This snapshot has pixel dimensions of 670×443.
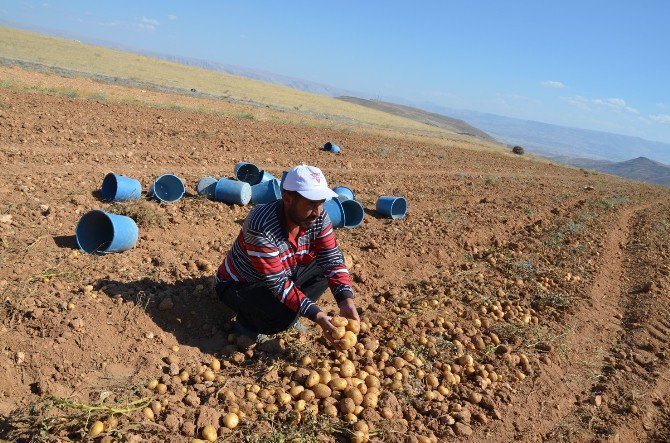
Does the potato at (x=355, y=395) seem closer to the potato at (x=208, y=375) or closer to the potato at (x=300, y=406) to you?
the potato at (x=300, y=406)

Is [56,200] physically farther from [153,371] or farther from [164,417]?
[164,417]

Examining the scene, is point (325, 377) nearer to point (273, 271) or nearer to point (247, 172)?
point (273, 271)

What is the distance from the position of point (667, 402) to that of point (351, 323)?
2.43 meters

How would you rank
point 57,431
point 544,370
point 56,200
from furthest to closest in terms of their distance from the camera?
1. point 56,200
2. point 544,370
3. point 57,431

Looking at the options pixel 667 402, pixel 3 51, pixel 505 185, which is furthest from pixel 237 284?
pixel 3 51

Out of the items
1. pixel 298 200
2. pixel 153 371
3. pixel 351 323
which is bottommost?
pixel 153 371

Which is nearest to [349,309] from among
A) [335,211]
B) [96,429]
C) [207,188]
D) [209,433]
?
[209,433]

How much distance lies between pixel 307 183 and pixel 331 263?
30.5 inches

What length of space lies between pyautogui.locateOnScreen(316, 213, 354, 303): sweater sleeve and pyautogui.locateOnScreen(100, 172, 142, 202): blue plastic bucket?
10.5ft

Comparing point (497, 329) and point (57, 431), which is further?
point (497, 329)

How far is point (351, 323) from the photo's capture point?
10.2 ft

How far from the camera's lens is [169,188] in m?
6.15

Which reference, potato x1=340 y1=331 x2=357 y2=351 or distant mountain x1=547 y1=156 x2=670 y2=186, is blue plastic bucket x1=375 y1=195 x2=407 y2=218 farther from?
distant mountain x1=547 y1=156 x2=670 y2=186

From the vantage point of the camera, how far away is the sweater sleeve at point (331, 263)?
3.33 m
